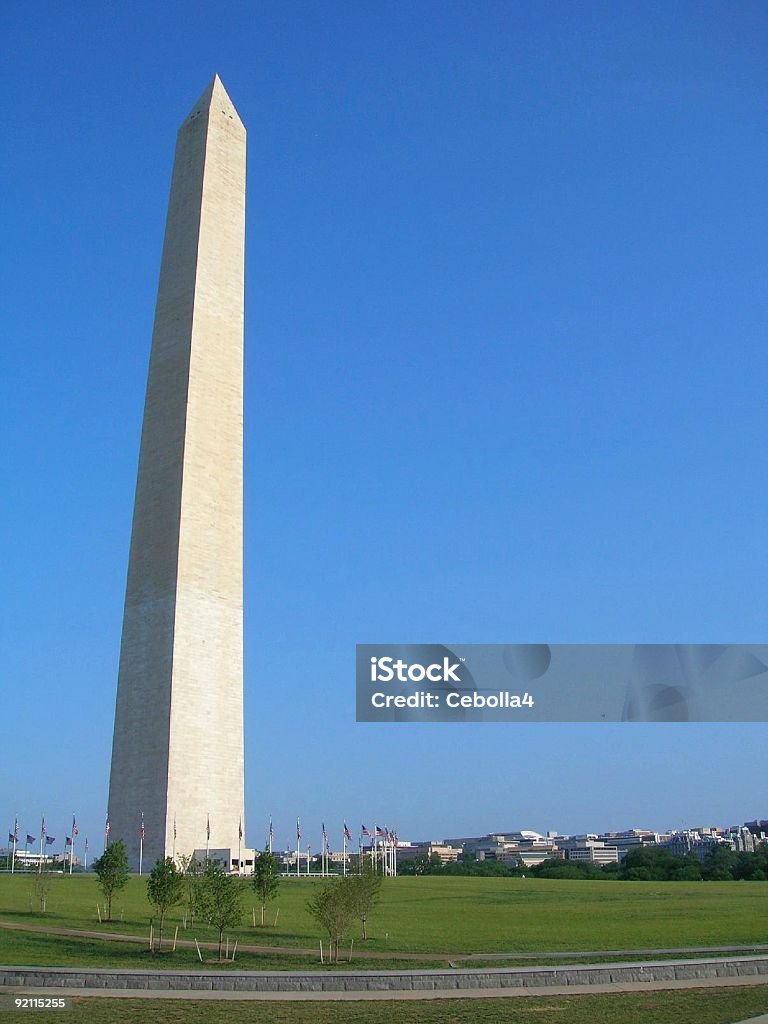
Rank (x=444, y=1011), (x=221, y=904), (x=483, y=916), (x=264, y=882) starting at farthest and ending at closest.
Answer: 1. (x=483, y=916)
2. (x=264, y=882)
3. (x=221, y=904)
4. (x=444, y=1011)

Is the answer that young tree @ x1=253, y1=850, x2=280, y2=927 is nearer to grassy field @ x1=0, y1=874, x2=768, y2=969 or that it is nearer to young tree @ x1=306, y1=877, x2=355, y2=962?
grassy field @ x1=0, y1=874, x2=768, y2=969

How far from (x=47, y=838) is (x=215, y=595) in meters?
13.6

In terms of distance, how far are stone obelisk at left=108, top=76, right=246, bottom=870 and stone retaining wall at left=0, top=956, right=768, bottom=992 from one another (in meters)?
27.8

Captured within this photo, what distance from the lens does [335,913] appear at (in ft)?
78.4

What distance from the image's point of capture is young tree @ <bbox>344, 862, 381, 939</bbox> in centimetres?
2564

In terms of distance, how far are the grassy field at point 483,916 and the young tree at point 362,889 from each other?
946 mm

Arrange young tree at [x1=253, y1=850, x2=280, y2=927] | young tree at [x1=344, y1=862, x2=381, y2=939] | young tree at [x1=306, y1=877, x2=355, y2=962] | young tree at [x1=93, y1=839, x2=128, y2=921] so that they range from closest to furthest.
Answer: young tree at [x1=306, y1=877, x2=355, y2=962] → young tree at [x1=344, y1=862, x2=381, y2=939] → young tree at [x1=253, y1=850, x2=280, y2=927] → young tree at [x1=93, y1=839, x2=128, y2=921]

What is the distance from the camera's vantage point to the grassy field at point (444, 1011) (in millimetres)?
15172

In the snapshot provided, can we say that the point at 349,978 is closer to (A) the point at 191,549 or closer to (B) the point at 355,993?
(B) the point at 355,993

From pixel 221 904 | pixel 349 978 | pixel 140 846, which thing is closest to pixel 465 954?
pixel 221 904

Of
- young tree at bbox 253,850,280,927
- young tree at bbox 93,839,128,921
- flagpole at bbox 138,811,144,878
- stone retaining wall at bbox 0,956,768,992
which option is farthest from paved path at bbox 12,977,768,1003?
flagpole at bbox 138,811,144,878

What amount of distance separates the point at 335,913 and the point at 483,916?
533 inches

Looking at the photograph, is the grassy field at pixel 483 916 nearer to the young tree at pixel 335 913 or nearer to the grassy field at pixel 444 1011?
the young tree at pixel 335 913

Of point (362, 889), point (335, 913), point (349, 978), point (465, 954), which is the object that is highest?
point (362, 889)
